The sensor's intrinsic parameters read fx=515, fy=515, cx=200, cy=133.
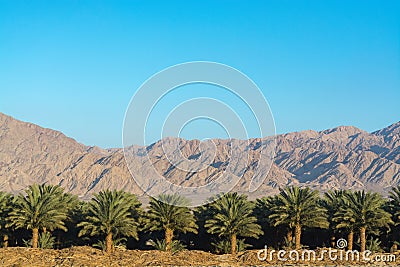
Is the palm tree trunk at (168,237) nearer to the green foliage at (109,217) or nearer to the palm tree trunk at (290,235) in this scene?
the green foliage at (109,217)

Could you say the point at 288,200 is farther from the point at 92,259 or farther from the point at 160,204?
the point at 92,259

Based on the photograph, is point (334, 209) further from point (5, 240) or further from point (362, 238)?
point (5, 240)

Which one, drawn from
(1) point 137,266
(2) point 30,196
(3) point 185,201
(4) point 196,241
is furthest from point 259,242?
(2) point 30,196

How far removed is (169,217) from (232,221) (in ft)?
14.1

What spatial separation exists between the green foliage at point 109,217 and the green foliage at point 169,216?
1247mm

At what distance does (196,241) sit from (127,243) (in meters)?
5.29

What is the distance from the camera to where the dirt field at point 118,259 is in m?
27.9

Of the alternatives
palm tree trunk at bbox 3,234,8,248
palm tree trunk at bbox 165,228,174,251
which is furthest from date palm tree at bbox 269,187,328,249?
palm tree trunk at bbox 3,234,8,248

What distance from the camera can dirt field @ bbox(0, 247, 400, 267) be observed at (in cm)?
2788

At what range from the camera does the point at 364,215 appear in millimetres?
34719

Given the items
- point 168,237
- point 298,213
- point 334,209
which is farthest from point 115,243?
point 334,209

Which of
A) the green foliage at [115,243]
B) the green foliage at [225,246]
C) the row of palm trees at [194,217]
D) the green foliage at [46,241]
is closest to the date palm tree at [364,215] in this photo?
the row of palm trees at [194,217]

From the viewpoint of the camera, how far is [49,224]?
1341 inches

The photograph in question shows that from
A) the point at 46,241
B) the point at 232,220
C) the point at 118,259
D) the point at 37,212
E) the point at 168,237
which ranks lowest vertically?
the point at 118,259
